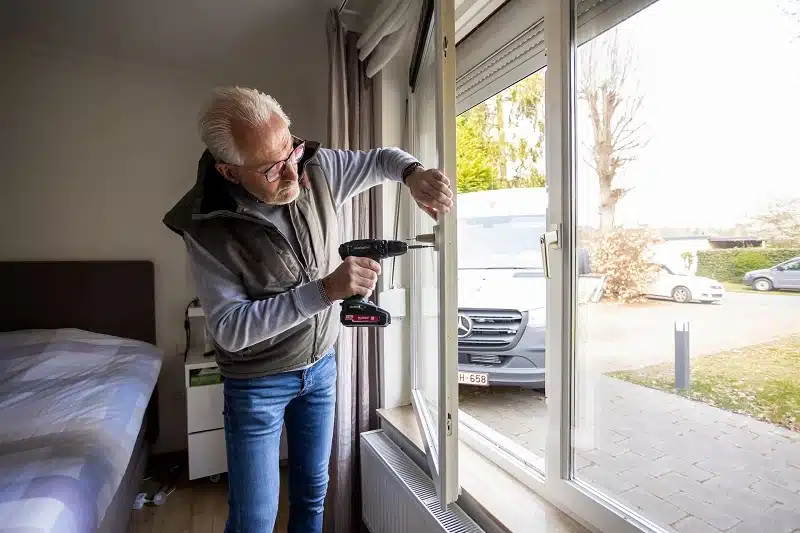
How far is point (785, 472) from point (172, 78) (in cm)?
300

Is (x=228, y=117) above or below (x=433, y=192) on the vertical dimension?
above

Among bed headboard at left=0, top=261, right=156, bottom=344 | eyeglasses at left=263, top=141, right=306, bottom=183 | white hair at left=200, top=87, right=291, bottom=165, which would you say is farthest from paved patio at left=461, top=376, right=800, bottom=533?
bed headboard at left=0, top=261, right=156, bottom=344

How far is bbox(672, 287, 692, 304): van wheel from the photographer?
866mm

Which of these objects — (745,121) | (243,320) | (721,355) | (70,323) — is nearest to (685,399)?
(721,355)

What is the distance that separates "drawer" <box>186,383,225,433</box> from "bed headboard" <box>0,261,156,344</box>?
0.55 m

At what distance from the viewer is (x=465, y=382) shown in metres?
1.83

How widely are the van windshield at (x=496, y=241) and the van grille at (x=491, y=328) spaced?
0.24 meters

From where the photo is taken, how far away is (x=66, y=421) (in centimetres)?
142

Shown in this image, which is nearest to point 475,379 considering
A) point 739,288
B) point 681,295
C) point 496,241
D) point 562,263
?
point 496,241

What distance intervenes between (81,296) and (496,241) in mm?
2206

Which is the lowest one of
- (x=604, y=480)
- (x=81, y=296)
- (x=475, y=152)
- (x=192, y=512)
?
(x=192, y=512)

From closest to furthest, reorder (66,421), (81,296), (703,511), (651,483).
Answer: (703,511) < (651,483) < (66,421) < (81,296)

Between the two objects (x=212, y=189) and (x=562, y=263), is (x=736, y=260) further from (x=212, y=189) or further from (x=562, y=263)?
(x=212, y=189)

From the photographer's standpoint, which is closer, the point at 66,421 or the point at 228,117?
the point at 228,117
